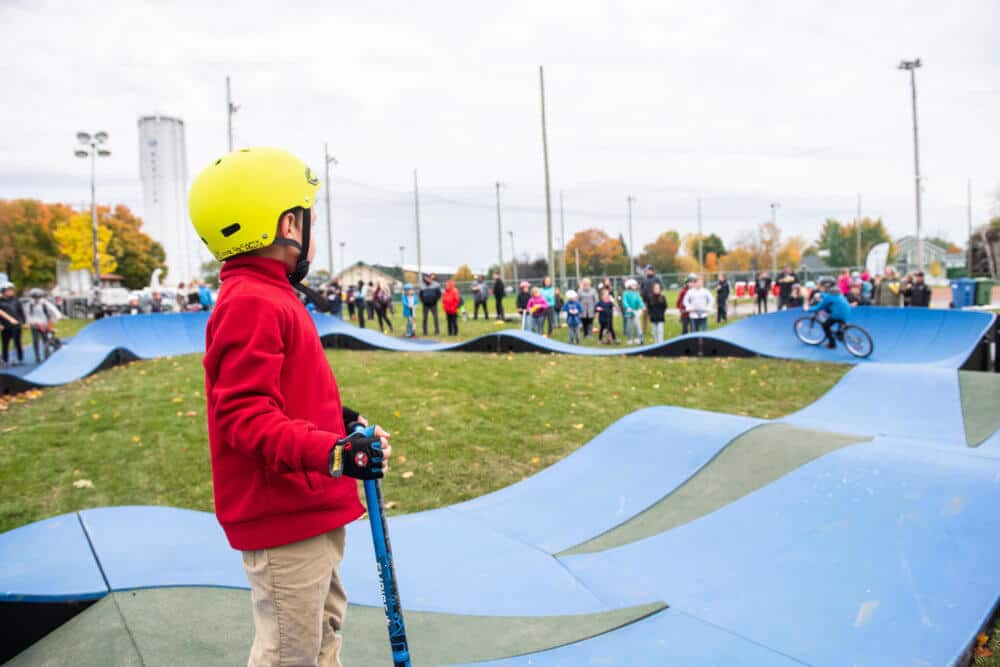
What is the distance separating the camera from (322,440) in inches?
80.9

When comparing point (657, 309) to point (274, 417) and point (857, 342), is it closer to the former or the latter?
point (857, 342)

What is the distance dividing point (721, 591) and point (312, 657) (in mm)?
2402

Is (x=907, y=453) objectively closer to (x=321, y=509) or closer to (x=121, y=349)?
(x=321, y=509)

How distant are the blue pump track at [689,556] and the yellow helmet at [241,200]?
2069 mm

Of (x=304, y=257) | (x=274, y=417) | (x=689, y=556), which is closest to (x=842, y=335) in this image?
(x=689, y=556)

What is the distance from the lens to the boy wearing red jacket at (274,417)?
2.05 m

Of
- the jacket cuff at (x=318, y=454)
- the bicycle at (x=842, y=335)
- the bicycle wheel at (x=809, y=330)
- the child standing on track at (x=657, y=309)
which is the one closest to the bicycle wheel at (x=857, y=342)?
the bicycle at (x=842, y=335)

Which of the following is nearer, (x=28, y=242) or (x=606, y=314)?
(x=606, y=314)

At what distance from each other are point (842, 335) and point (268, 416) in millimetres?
14434

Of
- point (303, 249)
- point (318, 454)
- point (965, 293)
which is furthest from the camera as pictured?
point (965, 293)

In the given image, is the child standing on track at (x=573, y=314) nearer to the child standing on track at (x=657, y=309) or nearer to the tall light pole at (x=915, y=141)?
the child standing on track at (x=657, y=309)

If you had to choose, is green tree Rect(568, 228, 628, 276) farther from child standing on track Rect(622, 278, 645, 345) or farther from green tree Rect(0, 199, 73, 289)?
child standing on track Rect(622, 278, 645, 345)

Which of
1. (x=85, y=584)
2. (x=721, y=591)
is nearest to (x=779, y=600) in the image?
(x=721, y=591)

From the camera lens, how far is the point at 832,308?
47.0 feet
